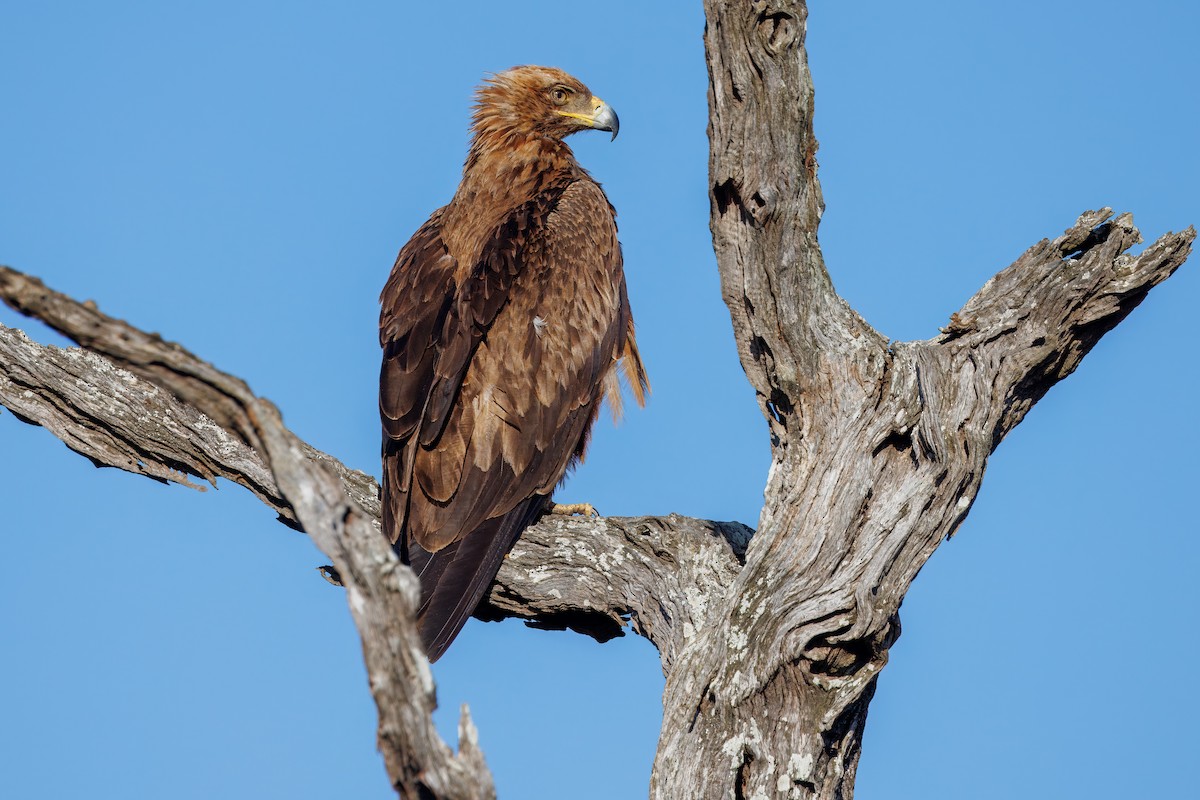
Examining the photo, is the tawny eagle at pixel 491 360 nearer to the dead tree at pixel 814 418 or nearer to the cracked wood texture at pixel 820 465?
the dead tree at pixel 814 418

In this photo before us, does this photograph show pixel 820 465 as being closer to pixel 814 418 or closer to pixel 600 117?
pixel 814 418

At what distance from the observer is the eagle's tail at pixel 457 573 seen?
5223 mm

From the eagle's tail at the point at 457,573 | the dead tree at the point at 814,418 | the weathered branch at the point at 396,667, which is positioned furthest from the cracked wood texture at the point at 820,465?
the weathered branch at the point at 396,667

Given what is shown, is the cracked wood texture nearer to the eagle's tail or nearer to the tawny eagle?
the eagle's tail

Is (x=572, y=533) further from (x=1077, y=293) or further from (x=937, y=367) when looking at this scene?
(x=1077, y=293)

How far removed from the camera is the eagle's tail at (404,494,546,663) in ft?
17.1

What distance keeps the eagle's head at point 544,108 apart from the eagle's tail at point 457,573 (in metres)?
2.60

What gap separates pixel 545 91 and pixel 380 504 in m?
2.84

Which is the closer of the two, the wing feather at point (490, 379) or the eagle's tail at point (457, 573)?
the eagle's tail at point (457, 573)

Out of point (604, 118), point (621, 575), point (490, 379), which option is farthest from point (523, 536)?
point (604, 118)

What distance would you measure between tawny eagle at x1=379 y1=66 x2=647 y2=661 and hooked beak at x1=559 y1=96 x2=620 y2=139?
0.32 meters

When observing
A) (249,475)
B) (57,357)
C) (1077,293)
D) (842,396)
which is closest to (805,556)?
(842,396)

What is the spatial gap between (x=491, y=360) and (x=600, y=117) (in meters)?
1.99

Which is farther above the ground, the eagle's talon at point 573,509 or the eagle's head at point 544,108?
the eagle's head at point 544,108
